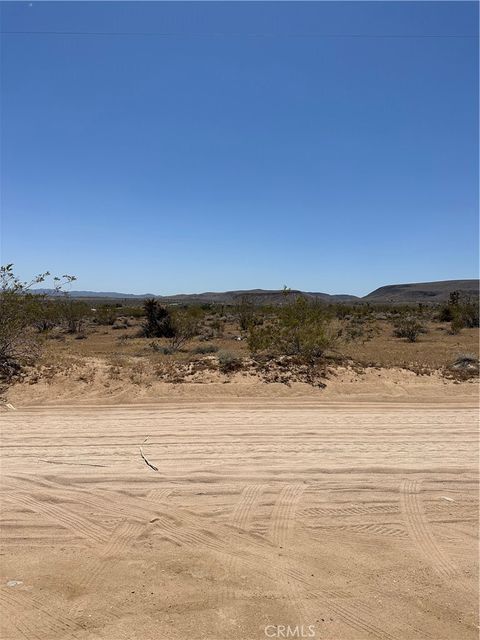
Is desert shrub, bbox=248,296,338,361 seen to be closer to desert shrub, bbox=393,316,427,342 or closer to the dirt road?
the dirt road

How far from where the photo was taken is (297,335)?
17.5 m

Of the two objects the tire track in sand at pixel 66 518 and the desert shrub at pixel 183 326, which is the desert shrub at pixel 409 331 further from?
the tire track in sand at pixel 66 518

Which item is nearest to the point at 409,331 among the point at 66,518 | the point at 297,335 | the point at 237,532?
the point at 297,335

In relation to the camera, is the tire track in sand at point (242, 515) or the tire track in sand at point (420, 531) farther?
the tire track in sand at point (420, 531)

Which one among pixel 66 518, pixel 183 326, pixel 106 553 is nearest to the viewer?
pixel 106 553

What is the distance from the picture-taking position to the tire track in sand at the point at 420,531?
5.48 m

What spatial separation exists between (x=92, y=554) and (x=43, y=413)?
20.6 feet

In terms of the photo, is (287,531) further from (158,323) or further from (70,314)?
(70,314)

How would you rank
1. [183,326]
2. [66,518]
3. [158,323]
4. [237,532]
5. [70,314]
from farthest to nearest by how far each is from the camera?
[70,314]
[158,323]
[183,326]
[66,518]
[237,532]

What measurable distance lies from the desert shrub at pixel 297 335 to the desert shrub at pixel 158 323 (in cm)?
1265

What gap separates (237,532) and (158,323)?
84.3 ft

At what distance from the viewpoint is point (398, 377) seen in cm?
1452

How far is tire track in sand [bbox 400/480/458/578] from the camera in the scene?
548 centimetres
